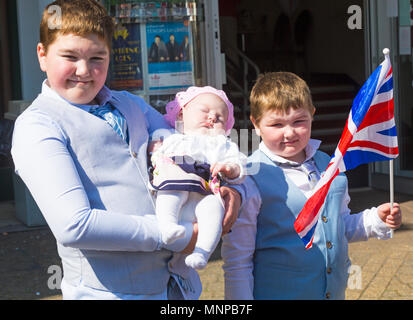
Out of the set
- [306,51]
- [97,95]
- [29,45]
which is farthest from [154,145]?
[306,51]

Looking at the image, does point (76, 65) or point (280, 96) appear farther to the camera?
point (280, 96)

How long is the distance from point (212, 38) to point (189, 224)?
204 inches

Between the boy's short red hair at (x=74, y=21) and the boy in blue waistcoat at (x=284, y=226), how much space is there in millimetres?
812

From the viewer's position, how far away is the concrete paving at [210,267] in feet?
16.3

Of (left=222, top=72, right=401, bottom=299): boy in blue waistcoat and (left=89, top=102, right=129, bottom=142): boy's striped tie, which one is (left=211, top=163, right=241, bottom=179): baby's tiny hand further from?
(left=89, top=102, right=129, bottom=142): boy's striped tie

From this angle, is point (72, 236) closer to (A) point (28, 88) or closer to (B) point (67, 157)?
(B) point (67, 157)

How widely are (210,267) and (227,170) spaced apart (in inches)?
130

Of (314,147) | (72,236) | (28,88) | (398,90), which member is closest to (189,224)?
(72,236)

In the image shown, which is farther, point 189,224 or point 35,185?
point 189,224

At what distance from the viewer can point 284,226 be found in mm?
2654

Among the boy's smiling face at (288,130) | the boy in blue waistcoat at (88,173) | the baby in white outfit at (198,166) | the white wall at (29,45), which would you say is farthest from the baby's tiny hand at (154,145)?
the white wall at (29,45)

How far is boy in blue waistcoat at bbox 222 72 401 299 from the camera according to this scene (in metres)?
2.64

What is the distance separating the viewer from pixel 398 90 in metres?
8.32

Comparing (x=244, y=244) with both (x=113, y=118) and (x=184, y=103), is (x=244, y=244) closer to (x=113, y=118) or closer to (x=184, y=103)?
(x=184, y=103)
